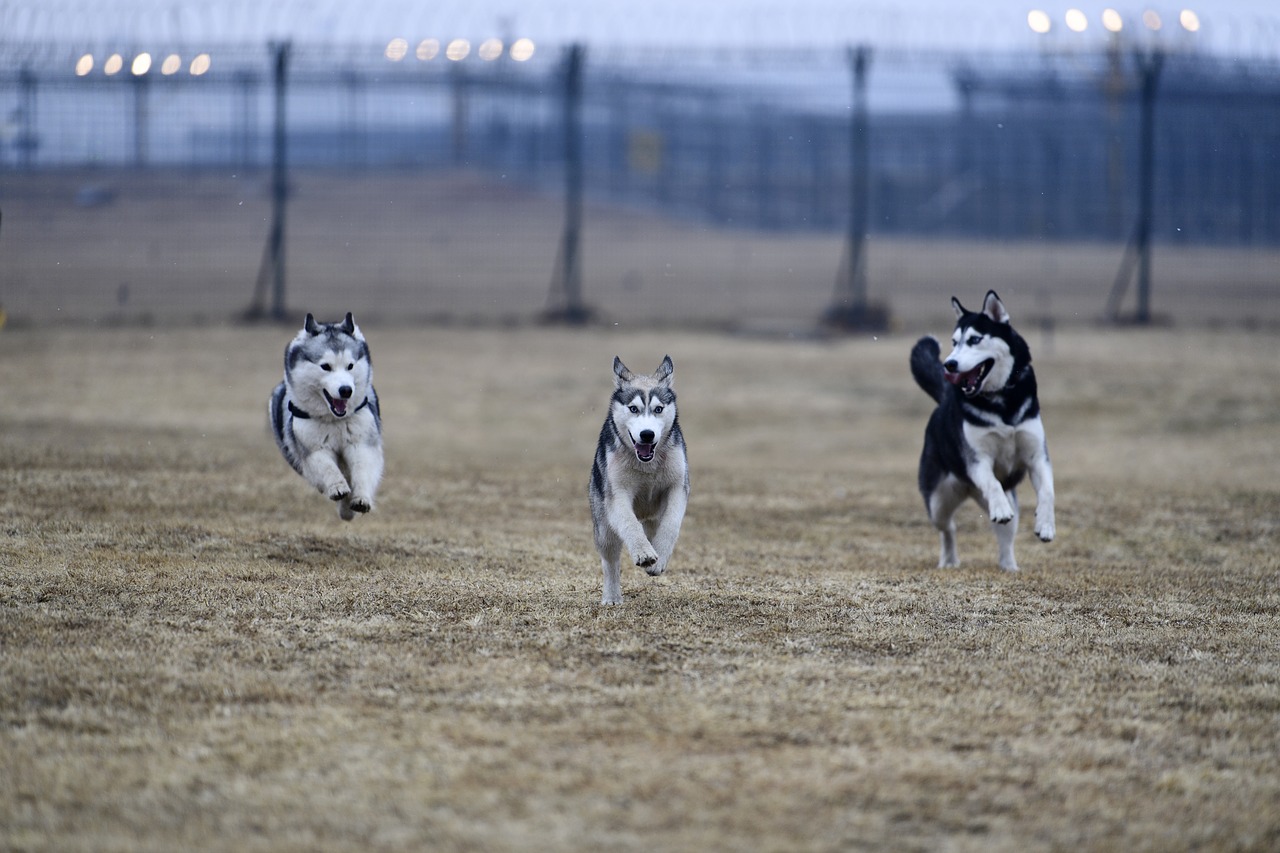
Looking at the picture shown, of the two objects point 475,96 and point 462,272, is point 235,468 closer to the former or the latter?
point 475,96

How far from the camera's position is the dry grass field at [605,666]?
3680 mm

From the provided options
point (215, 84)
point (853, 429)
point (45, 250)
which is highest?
point (215, 84)

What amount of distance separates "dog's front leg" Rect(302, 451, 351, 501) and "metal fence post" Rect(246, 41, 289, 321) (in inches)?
432

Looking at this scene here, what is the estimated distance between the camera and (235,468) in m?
9.68

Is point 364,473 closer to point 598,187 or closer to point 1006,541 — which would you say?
point 1006,541

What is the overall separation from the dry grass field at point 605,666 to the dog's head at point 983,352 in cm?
96

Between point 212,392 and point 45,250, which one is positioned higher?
point 45,250

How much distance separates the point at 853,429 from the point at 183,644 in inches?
361

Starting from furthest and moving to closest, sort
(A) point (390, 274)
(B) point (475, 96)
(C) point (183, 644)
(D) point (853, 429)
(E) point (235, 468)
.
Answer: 1. (A) point (390, 274)
2. (B) point (475, 96)
3. (D) point (853, 429)
4. (E) point (235, 468)
5. (C) point (183, 644)

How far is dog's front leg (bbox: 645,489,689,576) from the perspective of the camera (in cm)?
577

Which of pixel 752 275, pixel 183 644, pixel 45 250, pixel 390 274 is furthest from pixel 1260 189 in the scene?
pixel 183 644

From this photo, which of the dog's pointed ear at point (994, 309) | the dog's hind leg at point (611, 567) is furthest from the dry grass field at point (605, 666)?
the dog's pointed ear at point (994, 309)

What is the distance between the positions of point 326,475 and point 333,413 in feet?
1.07

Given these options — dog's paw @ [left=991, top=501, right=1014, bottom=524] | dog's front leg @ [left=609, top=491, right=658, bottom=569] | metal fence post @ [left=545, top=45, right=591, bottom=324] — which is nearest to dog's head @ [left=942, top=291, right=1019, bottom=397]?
dog's paw @ [left=991, top=501, right=1014, bottom=524]
